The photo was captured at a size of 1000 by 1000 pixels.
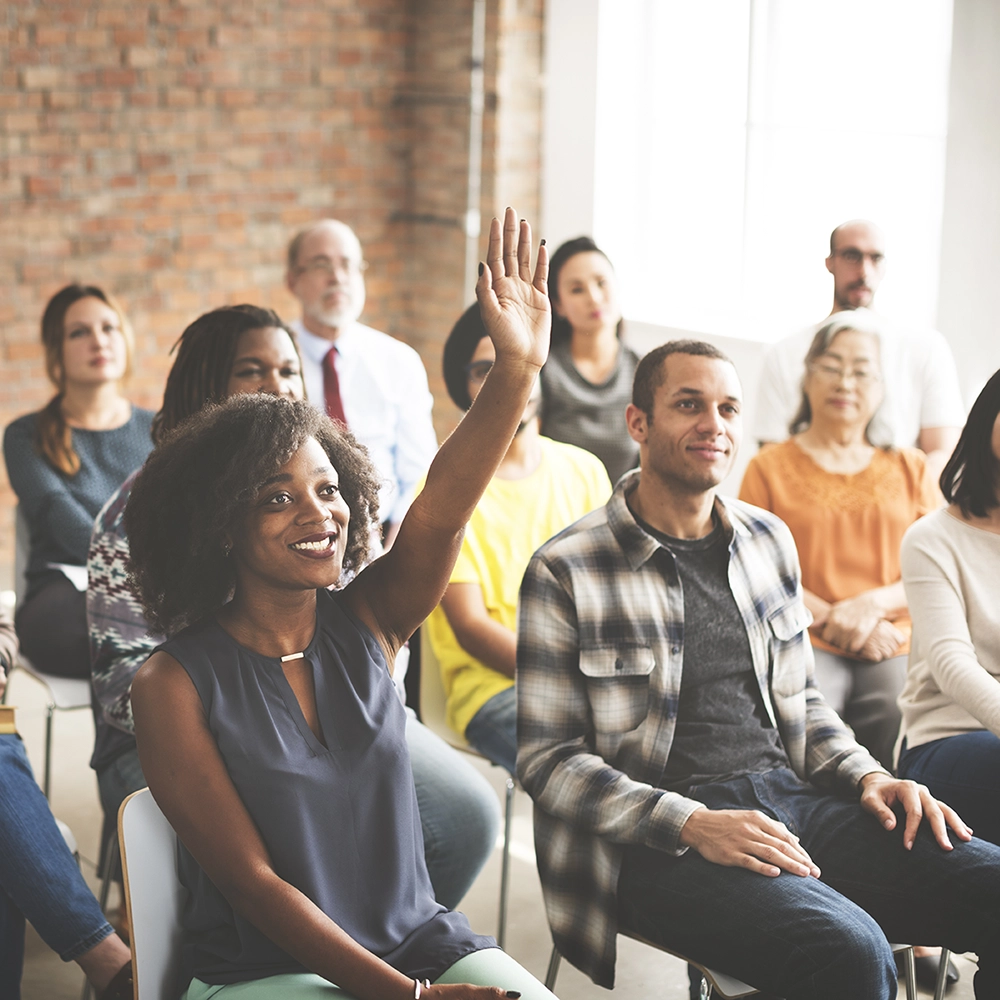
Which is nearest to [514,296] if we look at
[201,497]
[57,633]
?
[201,497]

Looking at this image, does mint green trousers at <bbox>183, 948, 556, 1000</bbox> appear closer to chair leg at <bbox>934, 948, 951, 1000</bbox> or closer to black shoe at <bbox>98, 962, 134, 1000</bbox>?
black shoe at <bbox>98, 962, 134, 1000</bbox>

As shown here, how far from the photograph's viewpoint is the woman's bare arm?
1739mm

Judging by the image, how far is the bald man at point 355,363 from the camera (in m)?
3.73

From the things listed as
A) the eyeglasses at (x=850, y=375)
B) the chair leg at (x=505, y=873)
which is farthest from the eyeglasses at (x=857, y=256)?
the chair leg at (x=505, y=873)

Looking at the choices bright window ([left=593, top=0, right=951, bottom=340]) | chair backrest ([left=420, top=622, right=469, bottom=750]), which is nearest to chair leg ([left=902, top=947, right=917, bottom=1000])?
chair backrest ([left=420, top=622, right=469, bottom=750])

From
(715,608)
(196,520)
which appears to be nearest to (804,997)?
(715,608)

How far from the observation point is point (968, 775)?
224 cm

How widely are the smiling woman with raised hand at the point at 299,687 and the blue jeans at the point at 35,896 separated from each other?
0.49m

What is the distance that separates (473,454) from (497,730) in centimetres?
103

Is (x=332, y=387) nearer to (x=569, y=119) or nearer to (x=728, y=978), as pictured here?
(x=728, y=978)

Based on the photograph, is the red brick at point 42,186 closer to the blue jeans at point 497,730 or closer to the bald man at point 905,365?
the bald man at point 905,365

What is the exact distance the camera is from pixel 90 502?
10.7 ft

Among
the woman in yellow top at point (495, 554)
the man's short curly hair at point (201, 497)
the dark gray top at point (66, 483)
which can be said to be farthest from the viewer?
the dark gray top at point (66, 483)

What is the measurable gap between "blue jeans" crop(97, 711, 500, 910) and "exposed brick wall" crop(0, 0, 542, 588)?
10.7 feet
